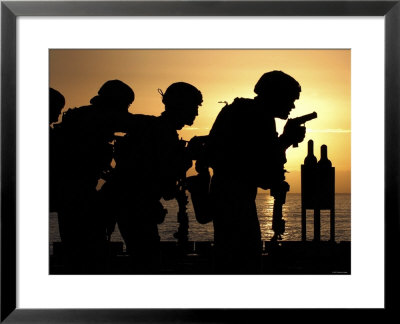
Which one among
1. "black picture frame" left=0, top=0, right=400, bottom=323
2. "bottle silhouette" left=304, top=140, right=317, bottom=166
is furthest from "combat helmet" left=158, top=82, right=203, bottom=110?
"bottle silhouette" left=304, top=140, right=317, bottom=166

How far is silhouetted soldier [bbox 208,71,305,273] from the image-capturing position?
116 inches

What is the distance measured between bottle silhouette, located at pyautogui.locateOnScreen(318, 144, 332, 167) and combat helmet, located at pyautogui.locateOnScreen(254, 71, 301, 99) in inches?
6.8

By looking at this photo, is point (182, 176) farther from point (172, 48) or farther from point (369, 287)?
point (369, 287)

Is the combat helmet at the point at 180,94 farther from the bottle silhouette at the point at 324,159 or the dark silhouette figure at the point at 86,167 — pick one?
the bottle silhouette at the point at 324,159

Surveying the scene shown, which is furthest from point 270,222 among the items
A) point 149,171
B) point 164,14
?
point 164,14

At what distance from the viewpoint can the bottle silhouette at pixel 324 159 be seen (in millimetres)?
2869

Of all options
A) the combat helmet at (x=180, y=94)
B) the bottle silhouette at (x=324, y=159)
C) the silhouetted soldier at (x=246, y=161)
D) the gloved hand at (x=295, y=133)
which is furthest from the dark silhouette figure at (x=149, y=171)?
the bottle silhouette at (x=324, y=159)

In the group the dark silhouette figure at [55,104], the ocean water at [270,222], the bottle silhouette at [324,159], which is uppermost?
the dark silhouette figure at [55,104]

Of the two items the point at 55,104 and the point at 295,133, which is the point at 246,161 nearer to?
the point at 295,133

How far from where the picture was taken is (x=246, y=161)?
3.02 meters

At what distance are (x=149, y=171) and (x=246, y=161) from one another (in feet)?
0.92

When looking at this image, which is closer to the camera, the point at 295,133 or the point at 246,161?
the point at 295,133

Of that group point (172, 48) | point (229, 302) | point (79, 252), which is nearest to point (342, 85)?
point (172, 48)

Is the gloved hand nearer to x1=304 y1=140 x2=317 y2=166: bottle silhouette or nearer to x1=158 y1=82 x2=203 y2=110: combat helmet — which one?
x1=304 y1=140 x2=317 y2=166: bottle silhouette
